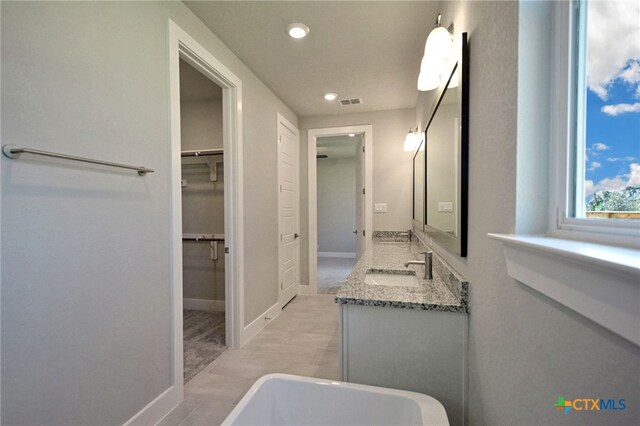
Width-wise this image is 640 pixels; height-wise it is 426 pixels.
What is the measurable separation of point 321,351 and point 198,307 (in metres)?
1.84

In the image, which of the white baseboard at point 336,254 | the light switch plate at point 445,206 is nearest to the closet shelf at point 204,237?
the light switch plate at point 445,206

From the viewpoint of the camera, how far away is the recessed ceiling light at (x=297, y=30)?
196 cm

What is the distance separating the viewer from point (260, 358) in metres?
2.24

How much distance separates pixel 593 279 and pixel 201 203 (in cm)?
350

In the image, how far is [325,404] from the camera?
1021 millimetres

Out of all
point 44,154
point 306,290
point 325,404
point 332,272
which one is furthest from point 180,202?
point 332,272

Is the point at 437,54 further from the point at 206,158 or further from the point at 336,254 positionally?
the point at 336,254

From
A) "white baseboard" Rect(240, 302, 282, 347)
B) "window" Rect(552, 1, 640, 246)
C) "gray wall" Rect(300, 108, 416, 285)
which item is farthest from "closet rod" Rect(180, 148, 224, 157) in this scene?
"window" Rect(552, 1, 640, 246)

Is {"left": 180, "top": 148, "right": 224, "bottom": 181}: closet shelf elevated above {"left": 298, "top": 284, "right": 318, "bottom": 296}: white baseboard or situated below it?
above

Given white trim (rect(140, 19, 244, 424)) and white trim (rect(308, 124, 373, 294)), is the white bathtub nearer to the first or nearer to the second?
white trim (rect(140, 19, 244, 424))

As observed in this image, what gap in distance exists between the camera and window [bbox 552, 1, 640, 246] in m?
0.45

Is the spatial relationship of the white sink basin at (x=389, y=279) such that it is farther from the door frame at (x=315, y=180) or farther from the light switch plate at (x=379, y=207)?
the light switch plate at (x=379, y=207)

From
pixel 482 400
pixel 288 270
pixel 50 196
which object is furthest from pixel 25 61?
pixel 288 270

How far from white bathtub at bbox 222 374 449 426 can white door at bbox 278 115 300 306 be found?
228cm
